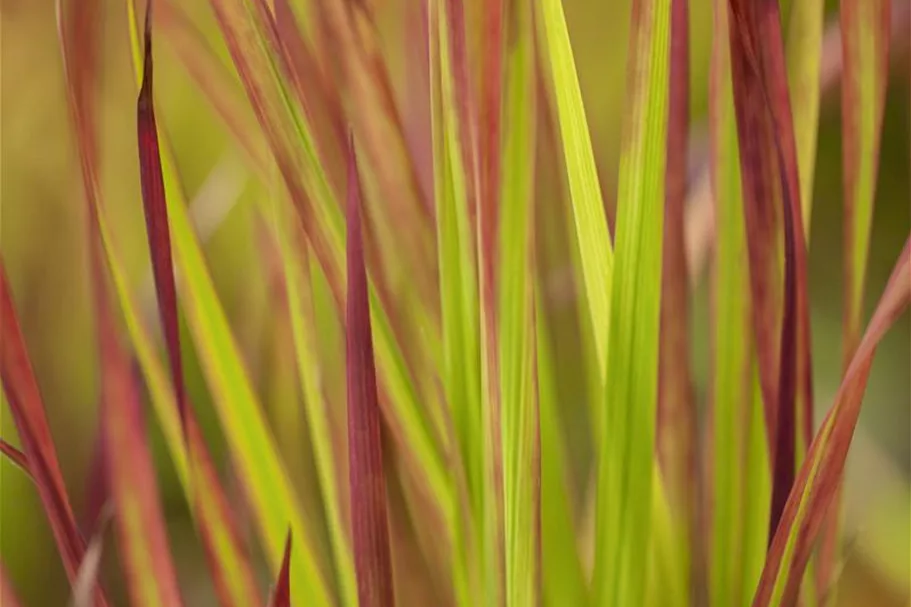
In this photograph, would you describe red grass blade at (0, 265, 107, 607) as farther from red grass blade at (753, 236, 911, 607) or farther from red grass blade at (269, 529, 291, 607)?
red grass blade at (753, 236, 911, 607)

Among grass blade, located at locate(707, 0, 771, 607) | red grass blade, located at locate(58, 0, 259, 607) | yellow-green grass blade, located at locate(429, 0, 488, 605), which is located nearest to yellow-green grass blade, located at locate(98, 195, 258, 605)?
red grass blade, located at locate(58, 0, 259, 607)

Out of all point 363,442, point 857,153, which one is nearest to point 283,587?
point 363,442

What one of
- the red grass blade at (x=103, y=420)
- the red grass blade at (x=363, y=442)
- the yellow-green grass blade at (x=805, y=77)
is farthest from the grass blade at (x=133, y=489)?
the yellow-green grass blade at (x=805, y=77)

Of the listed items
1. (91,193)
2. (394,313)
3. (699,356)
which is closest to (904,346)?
(699,356)

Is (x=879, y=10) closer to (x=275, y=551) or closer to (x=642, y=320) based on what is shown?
(x=642, y=320)

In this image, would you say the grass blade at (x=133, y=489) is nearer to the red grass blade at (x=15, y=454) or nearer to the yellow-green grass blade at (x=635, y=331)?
the red grass blade at (x=15, y=454)
